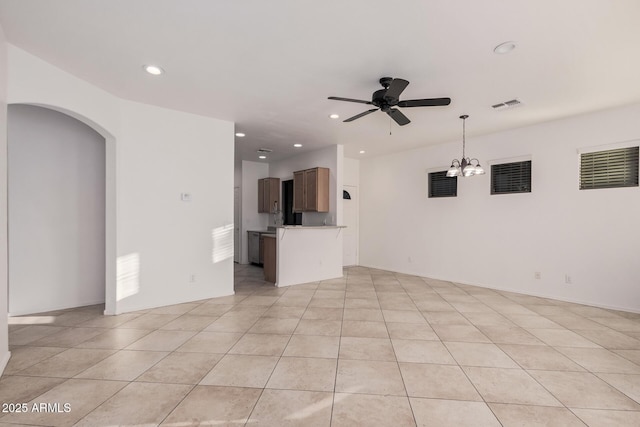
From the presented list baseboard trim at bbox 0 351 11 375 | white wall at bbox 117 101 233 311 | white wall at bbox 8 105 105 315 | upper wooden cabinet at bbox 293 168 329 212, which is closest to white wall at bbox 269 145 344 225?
upper wooden cabinet at bbox 293 168 329 212

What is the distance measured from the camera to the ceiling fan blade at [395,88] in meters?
2.94

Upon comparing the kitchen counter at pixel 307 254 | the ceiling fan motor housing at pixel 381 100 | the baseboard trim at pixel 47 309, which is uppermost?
the ceiling fan motor housing at pixel 381 100

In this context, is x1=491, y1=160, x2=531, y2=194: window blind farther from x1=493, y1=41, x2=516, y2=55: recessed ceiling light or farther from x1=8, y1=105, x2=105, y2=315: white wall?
x1=8, y1=105, x2=105, y2=315: white wall

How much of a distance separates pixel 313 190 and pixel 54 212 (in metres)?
4.29

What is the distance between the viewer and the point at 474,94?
383 centimetres

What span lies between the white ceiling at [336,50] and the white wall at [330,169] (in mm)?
2064

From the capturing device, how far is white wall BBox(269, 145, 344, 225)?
6539 millimetres

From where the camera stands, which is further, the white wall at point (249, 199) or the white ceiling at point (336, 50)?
the white wall at point (249, 199)

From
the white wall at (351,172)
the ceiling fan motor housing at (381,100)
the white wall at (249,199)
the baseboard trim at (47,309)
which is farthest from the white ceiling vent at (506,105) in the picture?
the baseboard trim at (47,309)

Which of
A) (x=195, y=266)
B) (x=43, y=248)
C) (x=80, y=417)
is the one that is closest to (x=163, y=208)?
(x=195, y=266)

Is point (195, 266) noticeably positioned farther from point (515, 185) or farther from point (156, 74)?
point (515, 185)

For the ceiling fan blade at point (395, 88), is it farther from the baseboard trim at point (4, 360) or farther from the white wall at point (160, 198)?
the baseboard trim at point (4, 360)

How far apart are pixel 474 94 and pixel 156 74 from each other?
3.72 meters

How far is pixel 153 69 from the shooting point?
127 inches
